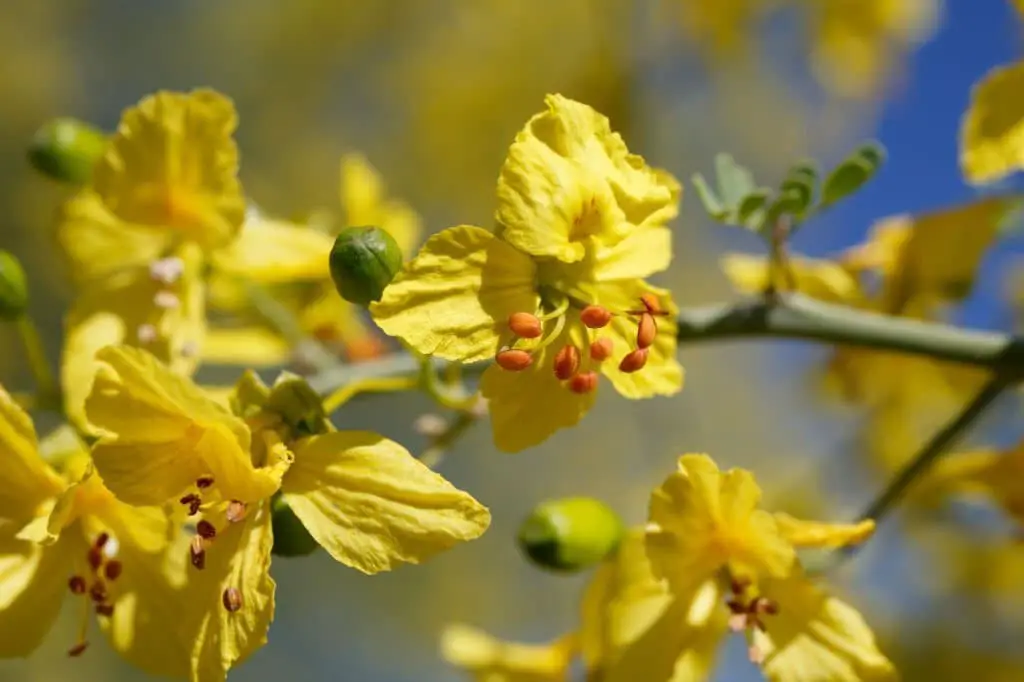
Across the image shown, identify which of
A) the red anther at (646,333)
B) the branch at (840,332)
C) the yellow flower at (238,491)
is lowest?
the yellow flower at (238,491)

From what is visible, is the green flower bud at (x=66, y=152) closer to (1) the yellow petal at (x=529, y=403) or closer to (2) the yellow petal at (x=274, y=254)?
(2) the yellow petal at (x=274, y=254)

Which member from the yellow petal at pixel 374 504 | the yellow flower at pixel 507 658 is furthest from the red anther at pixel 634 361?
the yellow flower at pixel 507 658

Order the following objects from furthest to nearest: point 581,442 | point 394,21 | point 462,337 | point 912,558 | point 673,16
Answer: point 581,442
point 394,21
point 673,16
point 912,558
point 462,337

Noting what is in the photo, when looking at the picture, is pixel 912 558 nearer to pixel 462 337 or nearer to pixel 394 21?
pixel 462 337

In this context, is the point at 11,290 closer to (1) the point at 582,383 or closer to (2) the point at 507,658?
(1) the point at 582,383

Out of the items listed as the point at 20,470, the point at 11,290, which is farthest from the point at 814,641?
the point at 11,290

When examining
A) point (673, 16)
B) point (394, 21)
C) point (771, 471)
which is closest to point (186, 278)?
point (673, 16)

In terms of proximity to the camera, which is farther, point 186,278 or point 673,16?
point 673,16
